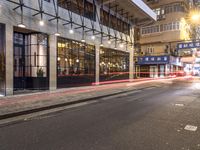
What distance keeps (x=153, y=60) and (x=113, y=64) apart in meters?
16.7

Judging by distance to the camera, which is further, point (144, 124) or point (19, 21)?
point (19, 21)

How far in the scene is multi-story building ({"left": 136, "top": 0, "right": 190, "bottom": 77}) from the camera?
125ft

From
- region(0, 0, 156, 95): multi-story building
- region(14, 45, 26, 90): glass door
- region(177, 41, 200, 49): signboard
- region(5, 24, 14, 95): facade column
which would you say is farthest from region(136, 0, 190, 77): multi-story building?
region(5, 24, 14, 95): facade column

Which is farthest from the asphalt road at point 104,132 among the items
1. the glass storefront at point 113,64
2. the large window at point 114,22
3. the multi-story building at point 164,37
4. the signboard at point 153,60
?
the multi-story building at point 164,37

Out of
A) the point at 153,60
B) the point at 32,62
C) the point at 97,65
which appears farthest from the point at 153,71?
the point at 32,62

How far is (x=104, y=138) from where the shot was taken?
486 cm

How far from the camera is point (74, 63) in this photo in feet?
57.6

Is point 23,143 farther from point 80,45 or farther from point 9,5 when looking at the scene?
point 80,45

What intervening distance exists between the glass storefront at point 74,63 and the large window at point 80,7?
2.85 metres

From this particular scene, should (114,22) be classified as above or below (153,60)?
above

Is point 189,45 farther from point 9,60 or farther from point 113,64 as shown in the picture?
point 9,60

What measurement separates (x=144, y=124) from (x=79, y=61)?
42.0 feet

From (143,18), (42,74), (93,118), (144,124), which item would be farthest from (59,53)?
(143,18)

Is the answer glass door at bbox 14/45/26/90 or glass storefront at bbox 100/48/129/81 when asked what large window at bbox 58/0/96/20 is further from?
glass door at bbox 14/45/26/90
